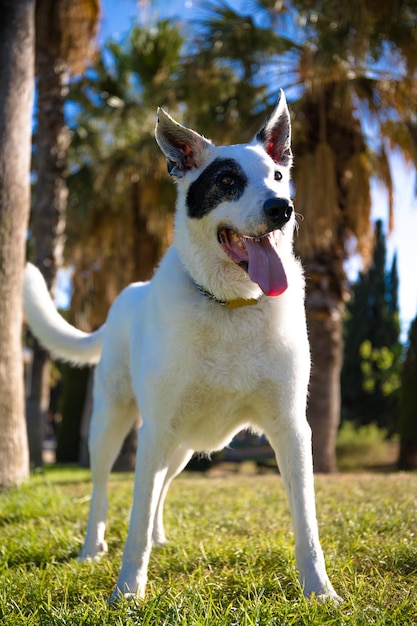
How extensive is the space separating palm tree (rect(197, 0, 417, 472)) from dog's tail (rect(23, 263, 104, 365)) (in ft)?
19.9

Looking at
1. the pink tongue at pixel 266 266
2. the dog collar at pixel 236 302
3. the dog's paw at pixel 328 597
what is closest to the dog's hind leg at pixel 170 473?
the dog collar at pixel 236 302

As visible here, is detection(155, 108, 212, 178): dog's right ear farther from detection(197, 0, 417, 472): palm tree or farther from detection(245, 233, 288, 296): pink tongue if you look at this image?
detection(197, 0, 417, 472): palm tree

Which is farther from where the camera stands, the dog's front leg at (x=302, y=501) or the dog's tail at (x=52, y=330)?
the dog's tail at (x=52, y=330)

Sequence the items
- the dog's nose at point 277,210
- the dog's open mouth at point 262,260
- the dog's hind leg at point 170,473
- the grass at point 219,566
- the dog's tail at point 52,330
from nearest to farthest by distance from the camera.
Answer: the grass at point 219,566, the dog's nose at point 277,210, the dog's open mouth at point 262,260, the dog's hind leg at point 170,473, the dog's tail at point 52,330

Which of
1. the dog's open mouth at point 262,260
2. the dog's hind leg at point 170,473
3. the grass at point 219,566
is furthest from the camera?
the dog's hind leg at point 170,473

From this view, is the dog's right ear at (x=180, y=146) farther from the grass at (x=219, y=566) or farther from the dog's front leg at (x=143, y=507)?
the grass at (x=219, y=566)

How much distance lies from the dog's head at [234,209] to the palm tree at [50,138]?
28.0 ft

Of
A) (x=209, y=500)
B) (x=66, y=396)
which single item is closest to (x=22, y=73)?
(x=209, y=500)

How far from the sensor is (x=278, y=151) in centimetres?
332

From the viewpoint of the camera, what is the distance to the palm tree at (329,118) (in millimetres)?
9539

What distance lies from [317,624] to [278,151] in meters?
2.22

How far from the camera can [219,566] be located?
3.29 meters

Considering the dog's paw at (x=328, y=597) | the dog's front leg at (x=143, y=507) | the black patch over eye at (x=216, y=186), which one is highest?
the black patch over eye at (x=216, y=186)

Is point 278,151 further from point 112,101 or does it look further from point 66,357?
point 112,101
